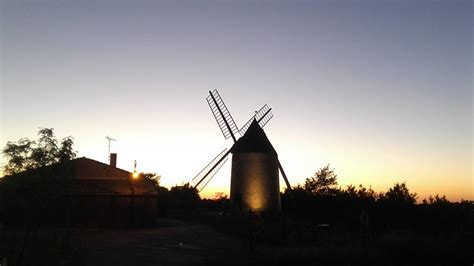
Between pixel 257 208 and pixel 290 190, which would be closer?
pixel 257 208

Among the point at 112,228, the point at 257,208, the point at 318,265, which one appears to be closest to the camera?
the point at 318,265

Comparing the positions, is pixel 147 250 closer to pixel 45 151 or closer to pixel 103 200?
pixel 45 151

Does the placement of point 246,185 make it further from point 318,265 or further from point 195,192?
point 318,265

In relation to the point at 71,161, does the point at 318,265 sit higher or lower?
lower

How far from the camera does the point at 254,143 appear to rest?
37.7 m

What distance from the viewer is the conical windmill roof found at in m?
37.4

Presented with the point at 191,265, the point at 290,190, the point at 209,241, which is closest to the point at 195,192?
the point at 290,190

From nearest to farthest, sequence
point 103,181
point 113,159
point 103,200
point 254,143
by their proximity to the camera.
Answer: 1. point 103,200
2. point 103,181
3. point 254,143
4. point 113,159

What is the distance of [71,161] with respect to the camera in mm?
21062

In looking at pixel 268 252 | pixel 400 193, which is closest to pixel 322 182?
pixel 400 193

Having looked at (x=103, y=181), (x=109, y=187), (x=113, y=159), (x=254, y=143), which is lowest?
(x=109, y=187)

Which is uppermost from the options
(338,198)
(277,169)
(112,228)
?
(277,169)

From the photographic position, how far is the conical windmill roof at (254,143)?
37406 millimetres

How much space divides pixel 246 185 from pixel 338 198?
7838 mm
